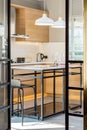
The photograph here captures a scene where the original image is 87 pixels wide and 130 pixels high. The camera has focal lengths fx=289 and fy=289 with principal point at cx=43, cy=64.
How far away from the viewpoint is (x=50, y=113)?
19.3 feet

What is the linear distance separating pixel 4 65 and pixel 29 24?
4.30m

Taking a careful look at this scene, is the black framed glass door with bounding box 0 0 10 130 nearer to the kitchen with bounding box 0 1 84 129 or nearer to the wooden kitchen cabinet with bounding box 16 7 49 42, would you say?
the wooden kitchen cabinet with bounding box 16 7 49 42

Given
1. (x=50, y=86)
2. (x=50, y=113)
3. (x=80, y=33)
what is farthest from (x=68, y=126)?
(x=50, y=86)

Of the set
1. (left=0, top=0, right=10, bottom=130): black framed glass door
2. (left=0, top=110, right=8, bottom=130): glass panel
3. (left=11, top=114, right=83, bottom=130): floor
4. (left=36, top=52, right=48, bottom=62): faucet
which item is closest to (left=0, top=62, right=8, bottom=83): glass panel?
(left=0, top=0, right=10, bottom=130): black framed glass door

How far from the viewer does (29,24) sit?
27.2 feet

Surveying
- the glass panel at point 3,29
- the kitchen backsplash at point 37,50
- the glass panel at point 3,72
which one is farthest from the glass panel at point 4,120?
the kitchen backsplash at point 37,50

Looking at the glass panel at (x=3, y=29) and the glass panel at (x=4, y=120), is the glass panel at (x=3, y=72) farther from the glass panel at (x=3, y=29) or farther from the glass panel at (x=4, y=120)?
the glass panel at (x=4, y=120)

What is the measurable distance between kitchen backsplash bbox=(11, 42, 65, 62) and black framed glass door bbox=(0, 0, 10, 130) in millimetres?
4010

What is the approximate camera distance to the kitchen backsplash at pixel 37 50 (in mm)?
8336

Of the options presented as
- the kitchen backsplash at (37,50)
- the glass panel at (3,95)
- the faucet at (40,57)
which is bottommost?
the glass panel at (3,95)

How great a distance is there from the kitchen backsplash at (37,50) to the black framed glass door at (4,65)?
4.01 metres

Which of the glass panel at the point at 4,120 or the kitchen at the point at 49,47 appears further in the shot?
the kitchen at the point at 49,47

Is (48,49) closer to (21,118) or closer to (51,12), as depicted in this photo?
(51,12)

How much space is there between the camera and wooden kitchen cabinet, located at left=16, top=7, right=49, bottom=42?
814 cm
